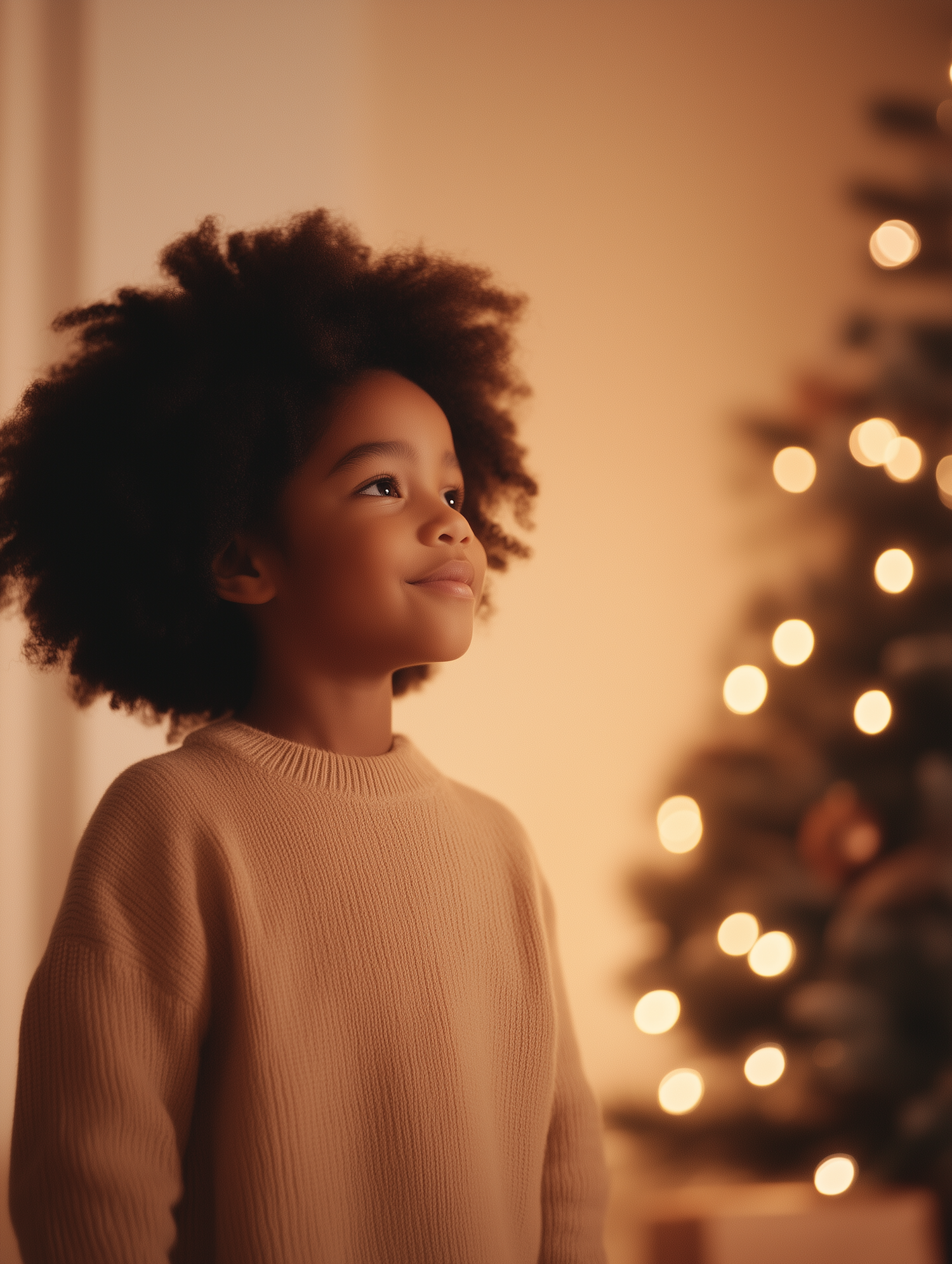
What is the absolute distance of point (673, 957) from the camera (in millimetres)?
1481

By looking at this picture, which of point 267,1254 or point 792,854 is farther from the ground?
point 792,854

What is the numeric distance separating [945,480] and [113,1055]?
1299 millimetres

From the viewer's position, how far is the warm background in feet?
4.93

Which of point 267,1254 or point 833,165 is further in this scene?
point 833,165

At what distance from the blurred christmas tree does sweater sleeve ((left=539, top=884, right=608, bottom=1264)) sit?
61cm

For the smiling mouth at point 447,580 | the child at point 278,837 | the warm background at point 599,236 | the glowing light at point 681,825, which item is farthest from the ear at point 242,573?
the glowing light at point 681,825

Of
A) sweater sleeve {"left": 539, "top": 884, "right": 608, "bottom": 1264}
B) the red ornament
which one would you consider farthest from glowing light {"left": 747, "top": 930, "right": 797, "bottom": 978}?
sweater sleeve {"left": 539, "top": 884, "right": 608, "bottom": 1264}

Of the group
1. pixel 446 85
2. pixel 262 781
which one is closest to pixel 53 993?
pixel 262 781

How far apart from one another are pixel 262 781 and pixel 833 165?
1625 millimetres

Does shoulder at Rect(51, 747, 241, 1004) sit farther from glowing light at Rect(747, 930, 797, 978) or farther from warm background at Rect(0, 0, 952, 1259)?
glowing light at Rect(747, 930, 797, 978)

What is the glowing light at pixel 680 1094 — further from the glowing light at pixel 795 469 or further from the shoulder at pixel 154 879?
the shoulder at pixel 154 879

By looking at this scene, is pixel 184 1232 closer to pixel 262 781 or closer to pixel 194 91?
pixel 262 781

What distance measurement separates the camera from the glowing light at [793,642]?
1493mm

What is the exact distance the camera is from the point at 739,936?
4.79 feet
